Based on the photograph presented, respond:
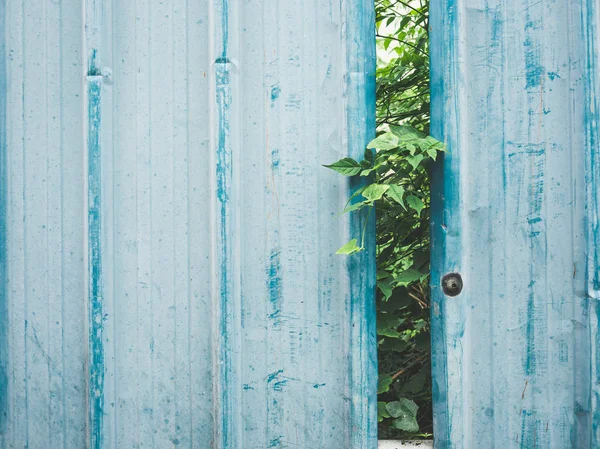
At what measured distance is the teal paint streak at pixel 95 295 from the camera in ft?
4.83

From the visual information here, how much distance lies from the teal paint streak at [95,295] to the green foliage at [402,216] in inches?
29.9

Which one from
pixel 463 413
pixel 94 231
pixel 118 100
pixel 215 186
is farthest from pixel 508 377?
pixel 118 100

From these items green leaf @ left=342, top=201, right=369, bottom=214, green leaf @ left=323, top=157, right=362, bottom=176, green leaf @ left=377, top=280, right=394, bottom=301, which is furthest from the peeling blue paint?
green leaf @ left=377, top=280, right=394, bottom=301

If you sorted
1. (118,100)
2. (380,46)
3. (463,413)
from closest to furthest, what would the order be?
(463,413) < (118,100) < (380,46)

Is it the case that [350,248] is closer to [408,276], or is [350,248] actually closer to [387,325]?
[408,276]

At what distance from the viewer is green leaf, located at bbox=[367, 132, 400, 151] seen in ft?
4.47

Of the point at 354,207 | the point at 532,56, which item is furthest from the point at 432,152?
the point at 532,56

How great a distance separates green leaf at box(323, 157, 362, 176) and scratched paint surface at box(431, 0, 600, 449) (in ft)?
0.92

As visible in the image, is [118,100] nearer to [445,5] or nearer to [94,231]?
[94,231]

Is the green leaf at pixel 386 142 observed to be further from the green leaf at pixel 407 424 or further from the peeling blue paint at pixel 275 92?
the green leaf at pixel 407 424

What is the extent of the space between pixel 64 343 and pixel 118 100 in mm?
837

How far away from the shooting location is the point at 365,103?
1.46m

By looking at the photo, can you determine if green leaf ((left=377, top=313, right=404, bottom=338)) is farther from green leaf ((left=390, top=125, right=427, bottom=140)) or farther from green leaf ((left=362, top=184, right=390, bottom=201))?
green leaf ((left=390, top=125, right=427, bottom=140))

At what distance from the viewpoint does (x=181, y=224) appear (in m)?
1.52
